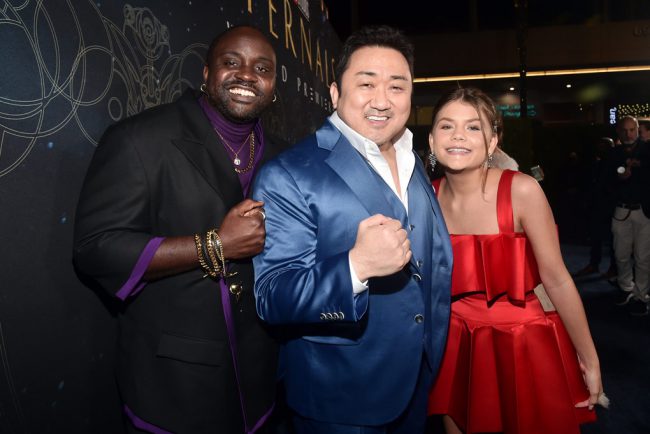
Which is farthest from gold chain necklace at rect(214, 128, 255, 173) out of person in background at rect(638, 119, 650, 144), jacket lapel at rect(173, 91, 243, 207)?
person in background at rect(638, 119, 650, 144)

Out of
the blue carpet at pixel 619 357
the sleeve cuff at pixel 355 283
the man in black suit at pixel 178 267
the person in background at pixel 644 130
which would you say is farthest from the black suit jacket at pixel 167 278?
the person in background at pixel 644 130

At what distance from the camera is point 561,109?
52.6 ft

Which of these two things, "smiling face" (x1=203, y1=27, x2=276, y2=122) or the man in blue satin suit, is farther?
"smiling face" (x1=203, y1=27, x2=276, y2=122)

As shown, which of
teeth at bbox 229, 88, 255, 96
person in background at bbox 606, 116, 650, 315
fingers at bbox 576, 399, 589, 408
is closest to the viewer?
teeth at bbox 229, 88, 255, 96

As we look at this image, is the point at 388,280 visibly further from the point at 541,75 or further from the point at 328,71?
the point at 541,75

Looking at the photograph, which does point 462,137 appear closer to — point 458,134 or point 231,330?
point 458,134

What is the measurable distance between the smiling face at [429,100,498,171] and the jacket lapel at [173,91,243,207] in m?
0.87

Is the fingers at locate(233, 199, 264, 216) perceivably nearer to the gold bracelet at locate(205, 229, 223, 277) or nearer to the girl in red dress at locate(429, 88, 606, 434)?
the gold bracelet at locate(205, 229, 223, 277)

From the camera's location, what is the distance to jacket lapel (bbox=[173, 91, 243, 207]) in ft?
4.36

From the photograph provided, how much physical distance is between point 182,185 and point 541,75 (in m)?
15.5

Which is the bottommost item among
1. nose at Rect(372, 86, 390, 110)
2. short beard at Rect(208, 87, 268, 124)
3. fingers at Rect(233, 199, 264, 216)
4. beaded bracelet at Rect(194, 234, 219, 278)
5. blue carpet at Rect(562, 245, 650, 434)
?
blue carpet at Rect(562, 245, 650, 434)

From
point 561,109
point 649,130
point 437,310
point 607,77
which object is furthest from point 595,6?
point 437,310

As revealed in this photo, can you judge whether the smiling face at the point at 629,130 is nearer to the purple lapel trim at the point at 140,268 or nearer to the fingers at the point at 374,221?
the fingers at the point at 374,221

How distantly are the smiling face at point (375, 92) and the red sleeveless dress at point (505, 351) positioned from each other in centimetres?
64
